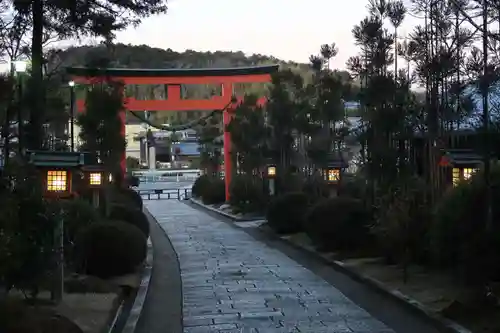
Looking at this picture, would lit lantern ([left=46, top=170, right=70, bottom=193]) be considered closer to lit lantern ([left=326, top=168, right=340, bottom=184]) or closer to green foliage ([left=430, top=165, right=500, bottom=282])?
green foliage ([left=430, top=165, right=500, bottom=282])

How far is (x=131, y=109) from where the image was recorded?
38938 mm

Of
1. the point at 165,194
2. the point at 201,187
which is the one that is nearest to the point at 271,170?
the point at 201,187

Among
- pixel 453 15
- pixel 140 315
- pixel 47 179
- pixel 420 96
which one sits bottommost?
pixel 140 315

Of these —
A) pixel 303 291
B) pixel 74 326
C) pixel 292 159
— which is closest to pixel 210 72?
pixel 292 159

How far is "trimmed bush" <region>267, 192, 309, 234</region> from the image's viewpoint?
22.1 m

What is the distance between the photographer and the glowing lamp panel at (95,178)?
19.0 metres

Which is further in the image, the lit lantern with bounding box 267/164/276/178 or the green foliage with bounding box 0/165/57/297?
the lit lantern with bounding box 267/164/276/178

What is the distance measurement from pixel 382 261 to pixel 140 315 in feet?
19.1

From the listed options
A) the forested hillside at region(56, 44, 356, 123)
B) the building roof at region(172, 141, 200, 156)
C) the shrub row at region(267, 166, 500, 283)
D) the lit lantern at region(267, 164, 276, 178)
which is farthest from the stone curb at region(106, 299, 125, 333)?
the building roof at region(172, 141, 200, 156)

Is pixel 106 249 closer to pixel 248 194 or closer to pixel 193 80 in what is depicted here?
pixel 248 194

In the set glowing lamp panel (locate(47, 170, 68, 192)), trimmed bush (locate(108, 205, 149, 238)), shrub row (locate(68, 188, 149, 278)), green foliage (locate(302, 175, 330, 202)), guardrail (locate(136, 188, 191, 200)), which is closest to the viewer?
glowing lamp panel (locate(47, 170, 68, 192))

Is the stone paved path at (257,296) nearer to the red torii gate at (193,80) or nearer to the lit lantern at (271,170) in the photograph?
the lit lantern at (271,170)

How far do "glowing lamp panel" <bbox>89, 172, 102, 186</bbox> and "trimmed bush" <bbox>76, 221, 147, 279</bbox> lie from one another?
532 cm

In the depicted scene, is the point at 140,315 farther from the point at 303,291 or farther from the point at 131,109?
the point at 131,109
